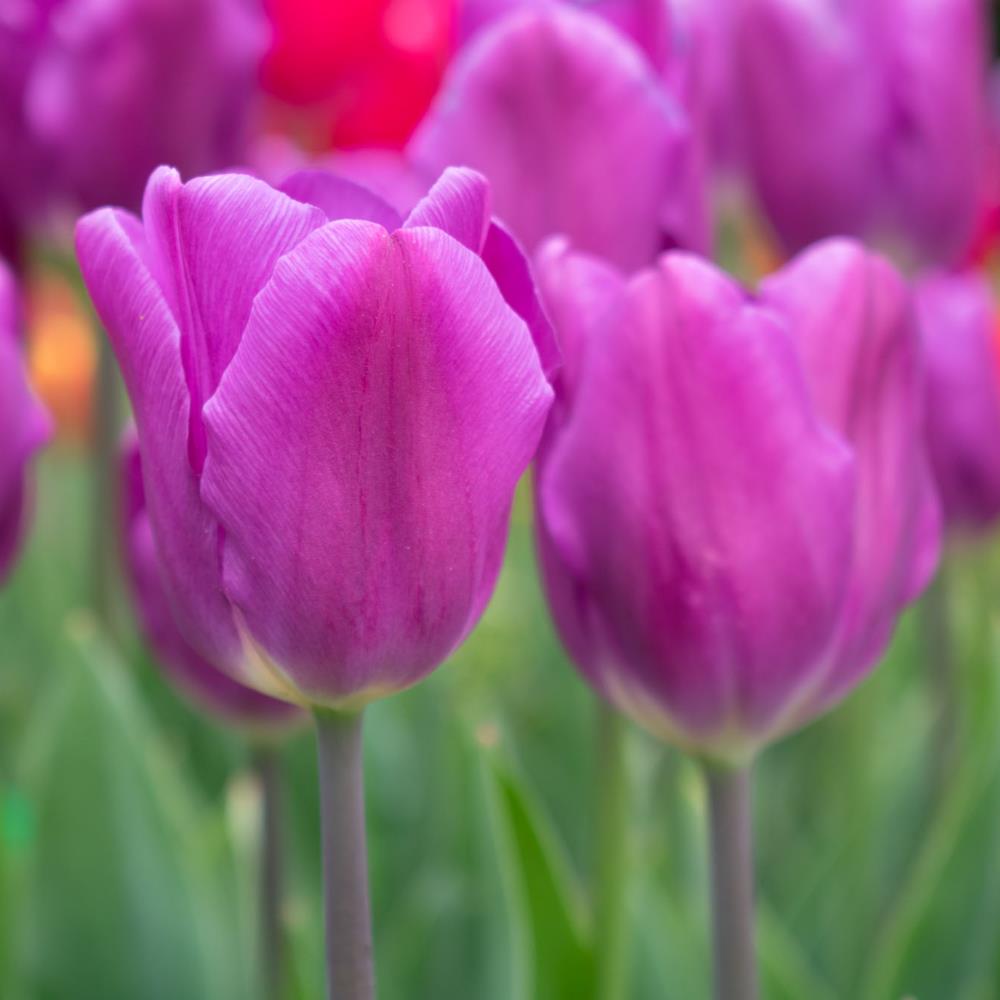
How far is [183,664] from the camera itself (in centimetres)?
64

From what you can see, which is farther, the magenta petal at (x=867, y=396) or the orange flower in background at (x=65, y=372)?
the orange flower in background at (x=65, y=372)

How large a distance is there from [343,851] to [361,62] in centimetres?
85

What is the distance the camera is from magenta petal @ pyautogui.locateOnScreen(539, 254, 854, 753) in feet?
1.37

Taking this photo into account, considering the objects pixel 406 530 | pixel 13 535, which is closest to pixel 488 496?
pixel 406 530

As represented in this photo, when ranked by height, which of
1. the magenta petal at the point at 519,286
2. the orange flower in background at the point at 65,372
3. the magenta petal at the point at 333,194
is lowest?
the magenta petal at the point at 519,286

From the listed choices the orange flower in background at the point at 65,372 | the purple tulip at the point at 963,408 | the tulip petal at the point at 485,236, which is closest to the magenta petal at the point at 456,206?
the tulip petal at the point at 485,236

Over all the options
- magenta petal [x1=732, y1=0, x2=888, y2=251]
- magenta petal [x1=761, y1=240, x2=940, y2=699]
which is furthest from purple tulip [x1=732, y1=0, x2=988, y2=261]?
magenta petal [x1=761, y1=240, x2=940, y2=699]

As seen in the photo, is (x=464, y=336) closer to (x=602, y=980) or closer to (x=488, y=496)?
(x=488, y=496)

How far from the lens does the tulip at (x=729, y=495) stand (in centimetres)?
42

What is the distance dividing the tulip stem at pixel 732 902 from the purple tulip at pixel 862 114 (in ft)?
1.39

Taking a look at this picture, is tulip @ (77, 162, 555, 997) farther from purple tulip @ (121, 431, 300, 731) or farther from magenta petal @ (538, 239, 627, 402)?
purple tulip @ (121, 431, 300, 731)

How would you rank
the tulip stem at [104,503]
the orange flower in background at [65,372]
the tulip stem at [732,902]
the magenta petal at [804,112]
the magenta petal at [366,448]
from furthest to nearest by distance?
1. the orange flower in background at [65,372]
2. the tulip stem at [104,503]
3. the magenta petal at [804,112]
4. the tulip stem at [732,902]
5. the magenta petal at [366,448]

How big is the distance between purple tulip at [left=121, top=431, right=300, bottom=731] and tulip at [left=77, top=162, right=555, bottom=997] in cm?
24

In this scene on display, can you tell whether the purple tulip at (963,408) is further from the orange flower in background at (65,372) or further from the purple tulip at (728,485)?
the orange flower in background at (65,372)
